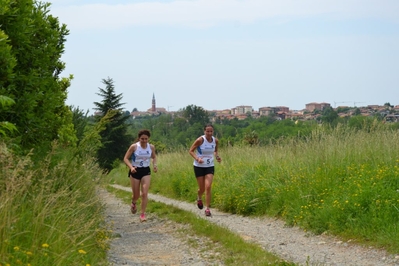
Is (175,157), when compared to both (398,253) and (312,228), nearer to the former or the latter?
(312,228)

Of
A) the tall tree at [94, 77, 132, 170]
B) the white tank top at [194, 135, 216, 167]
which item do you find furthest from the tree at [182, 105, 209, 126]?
the white tank top at [194, 135, 216, 167]

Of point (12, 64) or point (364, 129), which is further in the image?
point (364, 129)

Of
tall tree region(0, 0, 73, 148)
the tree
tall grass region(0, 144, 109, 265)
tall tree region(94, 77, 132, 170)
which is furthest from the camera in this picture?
the tree

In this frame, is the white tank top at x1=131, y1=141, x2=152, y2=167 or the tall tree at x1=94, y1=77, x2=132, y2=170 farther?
the tall tree at x1=94, y1=77, x2=132, y2=170

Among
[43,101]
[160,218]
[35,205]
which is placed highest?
[43,101]

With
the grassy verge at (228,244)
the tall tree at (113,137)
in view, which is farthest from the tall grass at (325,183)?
the tall tree at (113,137)

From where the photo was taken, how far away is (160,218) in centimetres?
1345

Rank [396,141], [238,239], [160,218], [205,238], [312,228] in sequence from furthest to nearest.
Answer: [160,218] → [396,141] → [312,228] → [205,238] → [238,239]

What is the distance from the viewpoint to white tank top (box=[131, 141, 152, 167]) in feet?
42.4

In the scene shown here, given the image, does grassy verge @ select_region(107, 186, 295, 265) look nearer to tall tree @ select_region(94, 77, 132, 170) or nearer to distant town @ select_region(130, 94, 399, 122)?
distant town @ select_region(130, 94, 399, 122)

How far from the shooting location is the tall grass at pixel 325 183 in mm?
9631

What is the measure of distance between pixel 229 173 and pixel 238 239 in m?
7.60

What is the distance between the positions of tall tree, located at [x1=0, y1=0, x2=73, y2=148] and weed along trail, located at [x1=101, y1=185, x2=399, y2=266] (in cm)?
237

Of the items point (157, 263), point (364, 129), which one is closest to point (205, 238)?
point (157, 263)
